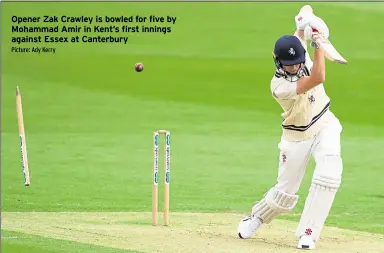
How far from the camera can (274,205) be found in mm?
9367

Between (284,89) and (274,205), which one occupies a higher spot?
(284,89)

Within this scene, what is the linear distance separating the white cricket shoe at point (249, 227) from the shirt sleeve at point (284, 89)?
46.5 inches

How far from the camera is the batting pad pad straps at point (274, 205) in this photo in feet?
30.5

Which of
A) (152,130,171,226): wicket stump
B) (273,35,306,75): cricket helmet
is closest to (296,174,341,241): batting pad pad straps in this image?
(273,35,306,75): cricket helmet

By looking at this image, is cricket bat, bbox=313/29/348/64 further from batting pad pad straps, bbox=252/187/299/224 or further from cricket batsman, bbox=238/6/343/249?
batting pad pad straps, bbox=252/187/299/224

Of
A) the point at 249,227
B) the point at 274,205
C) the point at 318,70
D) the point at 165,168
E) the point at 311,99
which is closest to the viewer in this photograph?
the point at 318,70

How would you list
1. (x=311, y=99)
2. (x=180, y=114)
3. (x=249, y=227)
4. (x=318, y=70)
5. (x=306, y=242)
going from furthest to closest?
(x=180, y=114), (x=249, y=227), (x=311, y=99), (x=306, y=242), (x=318, y=70)

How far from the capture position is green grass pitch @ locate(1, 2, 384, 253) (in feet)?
41.9

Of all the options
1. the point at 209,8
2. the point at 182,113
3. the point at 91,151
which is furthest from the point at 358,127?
the point at 209,8

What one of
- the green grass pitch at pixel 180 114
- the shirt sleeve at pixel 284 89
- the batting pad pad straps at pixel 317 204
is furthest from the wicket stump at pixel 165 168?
the batting pad pad straps at pixel 317 204

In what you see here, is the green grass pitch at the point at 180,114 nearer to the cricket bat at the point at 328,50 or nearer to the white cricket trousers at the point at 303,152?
the white cricket trousers at the point at 303,152

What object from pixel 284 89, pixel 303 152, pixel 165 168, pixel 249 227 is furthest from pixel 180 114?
pixel 284 89

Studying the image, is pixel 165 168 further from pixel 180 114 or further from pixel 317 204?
pixel 180 114

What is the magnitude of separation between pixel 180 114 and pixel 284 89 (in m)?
15.0
